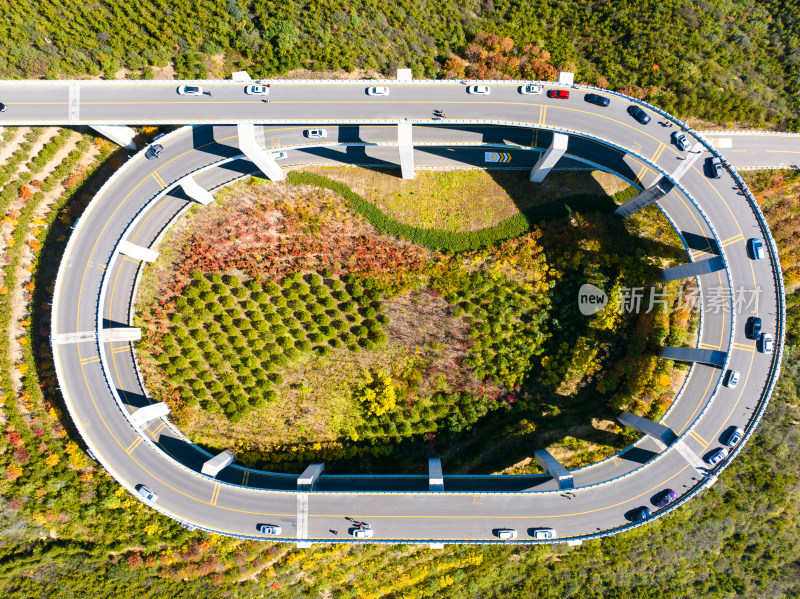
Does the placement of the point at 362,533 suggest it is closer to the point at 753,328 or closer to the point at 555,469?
the point at 555,469

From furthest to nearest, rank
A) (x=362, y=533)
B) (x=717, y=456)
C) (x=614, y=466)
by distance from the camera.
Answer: (x=614, y=466) < (x=362, y=533) < (x=717, y=456)

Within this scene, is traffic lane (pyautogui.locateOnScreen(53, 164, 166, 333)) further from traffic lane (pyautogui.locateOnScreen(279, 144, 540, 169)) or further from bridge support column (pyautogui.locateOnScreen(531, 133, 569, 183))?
bridge support column (pyautogui.locateOnScreen(531, 133, 569, 183))

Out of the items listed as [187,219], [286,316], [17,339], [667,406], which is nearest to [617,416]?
[667,406]

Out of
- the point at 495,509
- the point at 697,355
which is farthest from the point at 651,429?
the point at 495,509

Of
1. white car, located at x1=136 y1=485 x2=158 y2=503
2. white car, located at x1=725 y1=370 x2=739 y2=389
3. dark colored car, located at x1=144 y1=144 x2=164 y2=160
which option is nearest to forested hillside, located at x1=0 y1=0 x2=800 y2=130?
dark colored car, located at x1=144 y1=144 x2=164 y2=160

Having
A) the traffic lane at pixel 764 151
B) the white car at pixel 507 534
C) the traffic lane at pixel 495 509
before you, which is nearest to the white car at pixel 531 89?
the traffic lane at pixel 764 151

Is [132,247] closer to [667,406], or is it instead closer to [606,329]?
[606,329]
